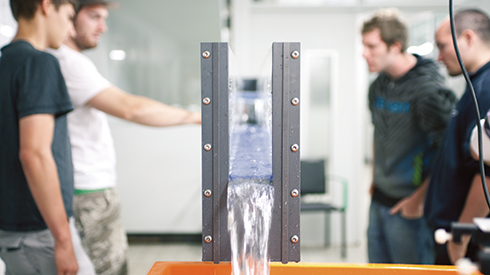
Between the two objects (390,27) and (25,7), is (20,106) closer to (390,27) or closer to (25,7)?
(25,7)

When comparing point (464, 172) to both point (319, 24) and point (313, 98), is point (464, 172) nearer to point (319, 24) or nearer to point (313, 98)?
point (313, 98)

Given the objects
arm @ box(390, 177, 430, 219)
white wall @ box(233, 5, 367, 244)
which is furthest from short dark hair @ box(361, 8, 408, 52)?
white wall @ box(233, 5, 367, 244)

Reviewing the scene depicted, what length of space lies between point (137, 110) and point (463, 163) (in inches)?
46.1

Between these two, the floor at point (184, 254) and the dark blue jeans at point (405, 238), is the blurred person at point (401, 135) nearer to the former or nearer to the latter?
the dark blue jeans at point (405, 238)

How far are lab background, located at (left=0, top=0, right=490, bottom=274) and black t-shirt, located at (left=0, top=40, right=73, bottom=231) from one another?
1.69 meters

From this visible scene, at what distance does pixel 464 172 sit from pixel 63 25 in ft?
4.87

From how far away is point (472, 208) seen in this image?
108 centimetres

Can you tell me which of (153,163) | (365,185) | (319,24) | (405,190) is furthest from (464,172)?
(365,185)

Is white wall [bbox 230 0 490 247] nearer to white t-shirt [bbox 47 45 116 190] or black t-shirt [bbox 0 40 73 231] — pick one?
white t-shirt [bbox 47 45 116 190]

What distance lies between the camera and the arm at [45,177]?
3.21 feet

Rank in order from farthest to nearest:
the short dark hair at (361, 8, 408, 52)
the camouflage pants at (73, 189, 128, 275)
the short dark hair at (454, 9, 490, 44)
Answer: the short dark hair at (361, 8, 408, 52)
the camouflage pants at (73, 189, 128, 275)
the short dark hair at (454, 9, 490, 44)

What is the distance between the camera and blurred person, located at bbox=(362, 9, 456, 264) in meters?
1.52

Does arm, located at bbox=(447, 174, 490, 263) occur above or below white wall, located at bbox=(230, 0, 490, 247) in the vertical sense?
below

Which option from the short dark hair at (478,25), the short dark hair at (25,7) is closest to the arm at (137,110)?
the short dark hair at (25,7)
